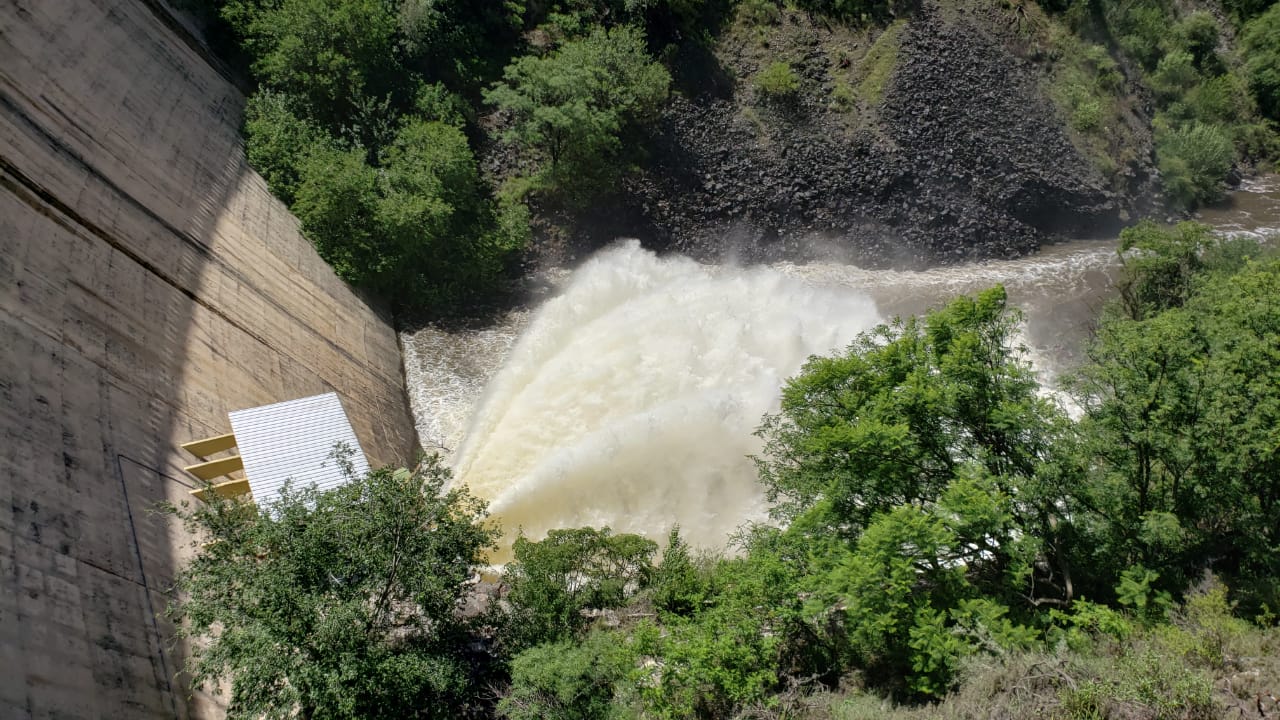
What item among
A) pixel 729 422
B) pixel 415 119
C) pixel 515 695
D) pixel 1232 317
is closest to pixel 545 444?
pixel 729 422

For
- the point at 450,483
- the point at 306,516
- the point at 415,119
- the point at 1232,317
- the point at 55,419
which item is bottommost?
the point at 1232,317

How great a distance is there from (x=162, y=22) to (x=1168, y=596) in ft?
102

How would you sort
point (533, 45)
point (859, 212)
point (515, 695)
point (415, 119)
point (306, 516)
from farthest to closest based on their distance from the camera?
1. point (533, 45)
2. point (859, 212)
3. point (415, 119)
4. point (515, 695)
5. point (306, 516)

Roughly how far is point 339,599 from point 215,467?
6781 millimetres

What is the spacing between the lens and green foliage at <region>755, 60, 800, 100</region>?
3083cm

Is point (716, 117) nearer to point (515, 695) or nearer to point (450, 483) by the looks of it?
point (450, 483)

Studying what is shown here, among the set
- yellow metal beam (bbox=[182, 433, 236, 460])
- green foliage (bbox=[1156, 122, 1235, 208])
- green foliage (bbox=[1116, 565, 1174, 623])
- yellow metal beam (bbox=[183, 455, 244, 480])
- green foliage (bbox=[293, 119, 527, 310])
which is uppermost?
green foliage (bbox=[293, 119, 527, 310])

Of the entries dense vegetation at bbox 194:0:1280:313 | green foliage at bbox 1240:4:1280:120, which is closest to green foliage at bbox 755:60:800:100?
dense vegetation at bbox 194:0:1280:313

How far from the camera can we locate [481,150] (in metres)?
30.5

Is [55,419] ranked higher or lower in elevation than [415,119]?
lower

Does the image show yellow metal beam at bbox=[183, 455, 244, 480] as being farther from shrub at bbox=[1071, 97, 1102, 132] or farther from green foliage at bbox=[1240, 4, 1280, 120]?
green foliage at bbox=[1240, 4, 1280, 120]

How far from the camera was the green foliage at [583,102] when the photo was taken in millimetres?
28125

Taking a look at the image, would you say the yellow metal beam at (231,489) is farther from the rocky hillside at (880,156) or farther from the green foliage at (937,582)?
the rocky hillside at (880,156)

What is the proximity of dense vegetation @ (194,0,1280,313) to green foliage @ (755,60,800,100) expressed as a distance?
10 centimetres
